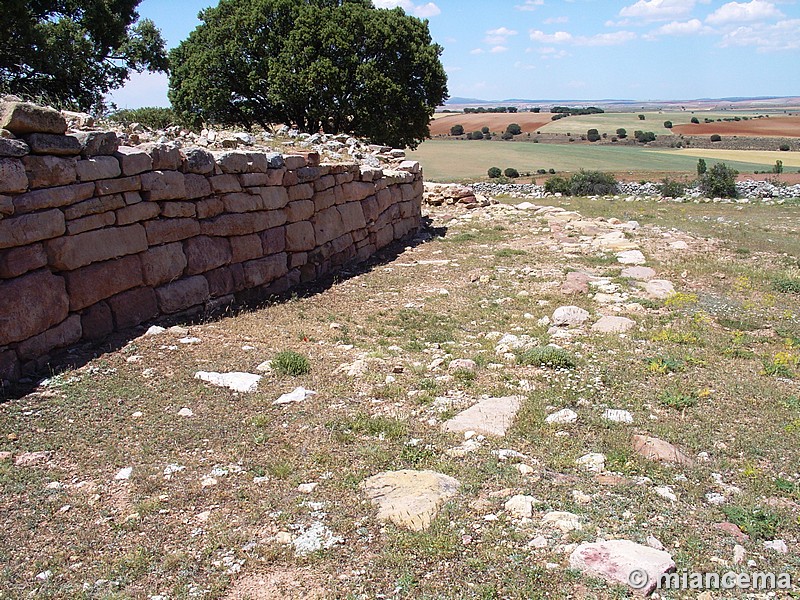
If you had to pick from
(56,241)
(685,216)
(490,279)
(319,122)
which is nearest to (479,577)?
(56,241)

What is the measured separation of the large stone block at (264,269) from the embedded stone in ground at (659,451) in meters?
5.73

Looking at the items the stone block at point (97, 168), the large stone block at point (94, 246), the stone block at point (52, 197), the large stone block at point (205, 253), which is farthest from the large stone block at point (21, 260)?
the large stone block at point (205, 253)

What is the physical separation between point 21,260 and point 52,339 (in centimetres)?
80

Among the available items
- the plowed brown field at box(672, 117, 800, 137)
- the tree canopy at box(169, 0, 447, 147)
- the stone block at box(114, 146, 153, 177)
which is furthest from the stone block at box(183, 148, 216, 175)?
the plowed brown field at box(672, 117, 800, 137)

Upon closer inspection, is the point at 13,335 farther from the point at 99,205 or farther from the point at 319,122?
the point at 319,122

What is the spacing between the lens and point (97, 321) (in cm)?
669

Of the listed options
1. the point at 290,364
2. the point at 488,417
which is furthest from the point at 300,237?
the point at 488,417

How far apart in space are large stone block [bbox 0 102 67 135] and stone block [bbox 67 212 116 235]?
86cm

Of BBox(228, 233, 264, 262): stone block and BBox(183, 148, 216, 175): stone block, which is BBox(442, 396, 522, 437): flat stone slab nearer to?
BBox(228, 233, 264, 262): stone block

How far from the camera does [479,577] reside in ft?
11.1

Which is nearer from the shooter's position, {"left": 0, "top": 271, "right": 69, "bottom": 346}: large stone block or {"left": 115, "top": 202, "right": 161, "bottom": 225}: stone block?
{"left": 0, "top": 271, "right": 69, "bottom": 346}: large stone block

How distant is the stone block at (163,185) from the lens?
7328 millimetres

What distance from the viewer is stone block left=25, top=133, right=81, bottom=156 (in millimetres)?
6027

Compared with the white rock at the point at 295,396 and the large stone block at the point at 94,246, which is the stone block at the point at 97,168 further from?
the white rock at the point at 295,396
